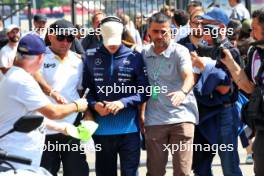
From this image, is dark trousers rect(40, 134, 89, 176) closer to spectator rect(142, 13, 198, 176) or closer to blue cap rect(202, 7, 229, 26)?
spectator rect(142, 13, 198, 176)

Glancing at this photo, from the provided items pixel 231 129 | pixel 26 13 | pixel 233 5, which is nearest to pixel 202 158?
pixel 231 129

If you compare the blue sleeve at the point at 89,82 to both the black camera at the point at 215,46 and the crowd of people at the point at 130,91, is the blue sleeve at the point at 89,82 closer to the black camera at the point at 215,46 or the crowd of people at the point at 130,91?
the crowd of people at the point at 130,91

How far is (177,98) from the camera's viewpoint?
7227 millimetres

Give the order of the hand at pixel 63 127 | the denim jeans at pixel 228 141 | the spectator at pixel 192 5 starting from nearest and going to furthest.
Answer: the hand at pixel 63 127
the denim jeans at pixel 228 141
the spectator at pixel 192 5

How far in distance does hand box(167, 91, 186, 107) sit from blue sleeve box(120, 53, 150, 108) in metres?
0.29

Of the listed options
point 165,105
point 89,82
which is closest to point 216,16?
point 165,105

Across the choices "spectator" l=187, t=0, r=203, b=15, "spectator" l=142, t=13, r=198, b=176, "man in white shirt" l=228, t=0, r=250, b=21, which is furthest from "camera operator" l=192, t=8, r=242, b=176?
"man in white shirt" l=228, t=0, r=250, b=21

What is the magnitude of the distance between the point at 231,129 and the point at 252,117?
174 centimetres

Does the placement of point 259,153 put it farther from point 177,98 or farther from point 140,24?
point 140,24

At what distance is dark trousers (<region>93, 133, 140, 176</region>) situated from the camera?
7.43 metres

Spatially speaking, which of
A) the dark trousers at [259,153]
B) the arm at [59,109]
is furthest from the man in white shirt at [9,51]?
the dark trousers at [259,153]

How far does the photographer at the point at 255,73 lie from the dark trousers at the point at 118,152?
1.40 m

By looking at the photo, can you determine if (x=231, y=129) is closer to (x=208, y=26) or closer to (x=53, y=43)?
(x=208, y=26)

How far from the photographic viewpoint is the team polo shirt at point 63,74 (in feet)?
24.5
